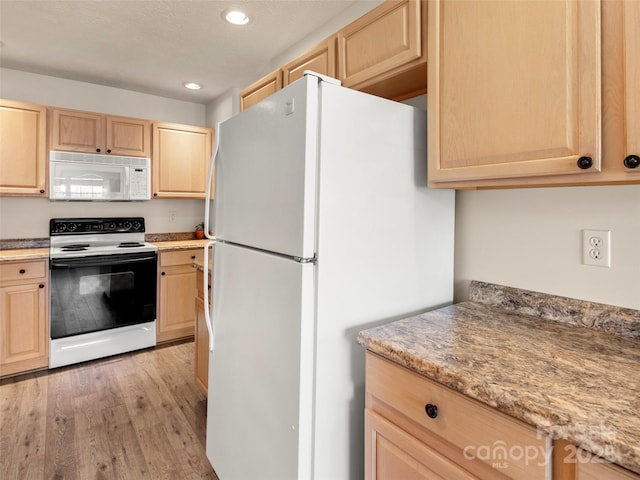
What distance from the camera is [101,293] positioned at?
10.1 feet

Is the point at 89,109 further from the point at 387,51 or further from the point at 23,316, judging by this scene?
the point at 387,51

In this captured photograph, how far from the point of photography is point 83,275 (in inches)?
117

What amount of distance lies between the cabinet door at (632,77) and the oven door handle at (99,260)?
130 inches

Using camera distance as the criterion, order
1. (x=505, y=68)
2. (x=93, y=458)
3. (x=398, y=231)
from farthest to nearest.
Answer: (x=93, y=458) → (x=398, y=231) → (x=505, y=68)

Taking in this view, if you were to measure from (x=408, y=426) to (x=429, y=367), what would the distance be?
0.69ft

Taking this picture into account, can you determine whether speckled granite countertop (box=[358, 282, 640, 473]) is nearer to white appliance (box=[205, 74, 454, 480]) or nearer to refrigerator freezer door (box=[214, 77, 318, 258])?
white appliance (box=[205, 74, 454, 480])

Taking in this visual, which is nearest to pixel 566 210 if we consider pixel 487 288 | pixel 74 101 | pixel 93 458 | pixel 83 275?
pixel 487 288

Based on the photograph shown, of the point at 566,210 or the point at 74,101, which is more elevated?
the point at 74,101

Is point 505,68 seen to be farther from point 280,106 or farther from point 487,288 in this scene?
point 487,288

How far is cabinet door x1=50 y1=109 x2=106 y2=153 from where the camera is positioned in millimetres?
3033

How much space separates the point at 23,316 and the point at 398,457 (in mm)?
3007

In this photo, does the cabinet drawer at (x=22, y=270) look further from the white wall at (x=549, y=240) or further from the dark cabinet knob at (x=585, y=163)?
the dark cabinet knob at (x=585, y=163)

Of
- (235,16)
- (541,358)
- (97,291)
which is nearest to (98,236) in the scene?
(97,291)

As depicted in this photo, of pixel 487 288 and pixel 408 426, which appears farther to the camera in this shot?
pixel 487 288
